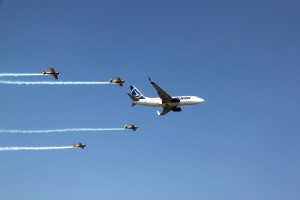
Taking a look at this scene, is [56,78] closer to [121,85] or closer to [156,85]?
[121,85]

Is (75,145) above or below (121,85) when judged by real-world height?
below

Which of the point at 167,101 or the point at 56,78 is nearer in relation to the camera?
the point at 56,78

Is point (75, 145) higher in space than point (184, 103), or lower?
lower

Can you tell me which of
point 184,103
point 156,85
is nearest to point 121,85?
point 156,85

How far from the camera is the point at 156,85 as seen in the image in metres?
191

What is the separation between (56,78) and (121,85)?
2745cm

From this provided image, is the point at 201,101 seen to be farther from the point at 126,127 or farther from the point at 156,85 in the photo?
the point at 126,127

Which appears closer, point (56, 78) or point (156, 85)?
point (56, 78)

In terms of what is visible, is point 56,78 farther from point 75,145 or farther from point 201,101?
point 201,101

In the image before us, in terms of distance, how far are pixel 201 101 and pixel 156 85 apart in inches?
967

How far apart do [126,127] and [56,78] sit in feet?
155

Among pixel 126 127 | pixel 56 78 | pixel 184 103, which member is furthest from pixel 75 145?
pixel 184 103

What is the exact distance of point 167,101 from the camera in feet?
648

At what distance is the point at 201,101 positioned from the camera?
197m
